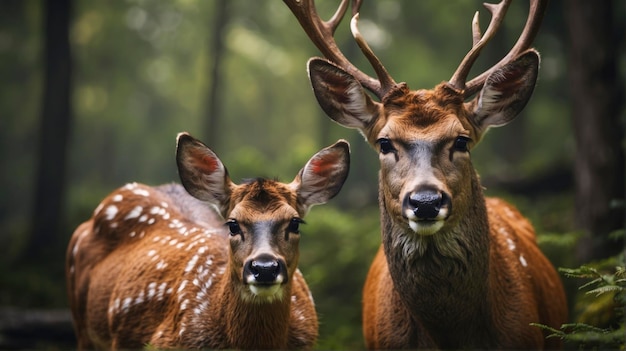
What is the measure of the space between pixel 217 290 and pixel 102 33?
66.2 feet

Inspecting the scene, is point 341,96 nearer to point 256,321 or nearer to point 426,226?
point 426,226

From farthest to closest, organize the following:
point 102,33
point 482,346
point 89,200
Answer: point 102,33
point 89,200
point 482,346

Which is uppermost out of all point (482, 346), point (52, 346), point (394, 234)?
point (394, 234)

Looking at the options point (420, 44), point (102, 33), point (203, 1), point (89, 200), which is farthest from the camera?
point (420, 44)

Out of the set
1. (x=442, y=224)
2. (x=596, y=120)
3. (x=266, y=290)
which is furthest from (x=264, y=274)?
(x=596, y=120)

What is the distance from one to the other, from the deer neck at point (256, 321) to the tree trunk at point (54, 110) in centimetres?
1155

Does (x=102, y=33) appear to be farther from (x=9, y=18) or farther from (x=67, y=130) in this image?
(x=67, y=130)

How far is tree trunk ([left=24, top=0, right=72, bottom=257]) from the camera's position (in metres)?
16.2

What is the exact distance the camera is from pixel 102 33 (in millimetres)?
24406

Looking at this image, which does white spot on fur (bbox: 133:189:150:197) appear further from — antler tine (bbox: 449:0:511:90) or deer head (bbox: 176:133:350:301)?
antler tine (bbox: 449:0:511:90)

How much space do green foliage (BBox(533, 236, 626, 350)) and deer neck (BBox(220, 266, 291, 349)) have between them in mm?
1940

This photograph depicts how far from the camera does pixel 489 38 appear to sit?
613 centimetres

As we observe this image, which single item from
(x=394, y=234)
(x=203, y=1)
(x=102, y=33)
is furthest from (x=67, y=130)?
(x=394, y=234)

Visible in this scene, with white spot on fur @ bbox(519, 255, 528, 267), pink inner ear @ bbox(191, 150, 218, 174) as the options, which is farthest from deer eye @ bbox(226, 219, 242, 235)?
white spot on fur @ bbox(519, 255, 528, 267)
